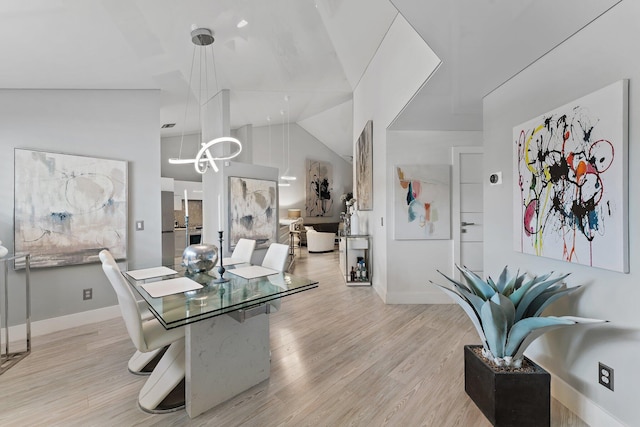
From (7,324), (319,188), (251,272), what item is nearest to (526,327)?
(251,272)

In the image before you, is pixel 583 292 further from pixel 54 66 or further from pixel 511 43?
pixel 54 66

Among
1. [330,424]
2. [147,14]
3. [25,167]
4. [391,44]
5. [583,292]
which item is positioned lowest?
[330,424]

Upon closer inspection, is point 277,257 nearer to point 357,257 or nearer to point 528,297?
point 528,297

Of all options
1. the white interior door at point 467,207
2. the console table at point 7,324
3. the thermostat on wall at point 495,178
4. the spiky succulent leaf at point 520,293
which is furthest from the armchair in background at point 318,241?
the spiky succulent leaf at point 520,293

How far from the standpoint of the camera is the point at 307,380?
208 cm

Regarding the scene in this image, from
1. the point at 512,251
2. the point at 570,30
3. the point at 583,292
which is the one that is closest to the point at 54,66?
the point at 570,30

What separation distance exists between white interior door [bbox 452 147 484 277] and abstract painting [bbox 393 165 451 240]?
13 centimetres

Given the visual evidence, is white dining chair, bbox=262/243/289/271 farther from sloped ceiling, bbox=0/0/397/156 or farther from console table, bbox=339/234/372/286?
sloped ceiling, bbox=0/0/397/156

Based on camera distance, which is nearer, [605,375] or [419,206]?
[605,375]

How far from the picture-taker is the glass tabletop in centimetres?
153

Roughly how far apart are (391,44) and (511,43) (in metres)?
1.79

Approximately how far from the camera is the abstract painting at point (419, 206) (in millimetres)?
→ 3703

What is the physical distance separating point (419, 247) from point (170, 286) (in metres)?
2.86

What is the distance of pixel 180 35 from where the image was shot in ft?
9.52
